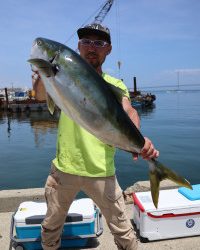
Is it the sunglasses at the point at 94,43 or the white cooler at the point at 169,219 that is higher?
the sunglasses at the point at 94,43

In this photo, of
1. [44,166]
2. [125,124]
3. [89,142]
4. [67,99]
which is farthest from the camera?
[44,166]

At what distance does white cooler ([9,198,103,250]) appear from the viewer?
15.0 ft

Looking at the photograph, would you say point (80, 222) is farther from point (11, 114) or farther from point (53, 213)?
point (11, 114)

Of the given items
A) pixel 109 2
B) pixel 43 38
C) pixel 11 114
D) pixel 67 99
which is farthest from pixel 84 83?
pixel 109 2

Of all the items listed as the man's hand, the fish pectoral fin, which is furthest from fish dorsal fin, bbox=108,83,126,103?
the fish pectoral fin

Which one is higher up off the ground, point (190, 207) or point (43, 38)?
point (43, 38)

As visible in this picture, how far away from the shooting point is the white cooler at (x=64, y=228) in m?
4.57

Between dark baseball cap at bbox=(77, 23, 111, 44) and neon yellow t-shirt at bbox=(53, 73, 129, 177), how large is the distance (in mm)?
848

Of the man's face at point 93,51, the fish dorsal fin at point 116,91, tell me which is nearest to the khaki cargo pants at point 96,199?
the fish dorsal fin at point 116,91

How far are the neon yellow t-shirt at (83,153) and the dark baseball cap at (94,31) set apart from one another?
85cm

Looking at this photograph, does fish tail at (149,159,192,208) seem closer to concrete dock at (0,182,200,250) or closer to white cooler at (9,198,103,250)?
white cooler at (9,198,103,250)

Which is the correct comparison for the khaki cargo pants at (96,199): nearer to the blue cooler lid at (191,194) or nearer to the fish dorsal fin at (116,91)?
the fish dorsal fin at (116,91)

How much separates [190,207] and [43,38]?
10.6ft

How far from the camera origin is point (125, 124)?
305 cm
